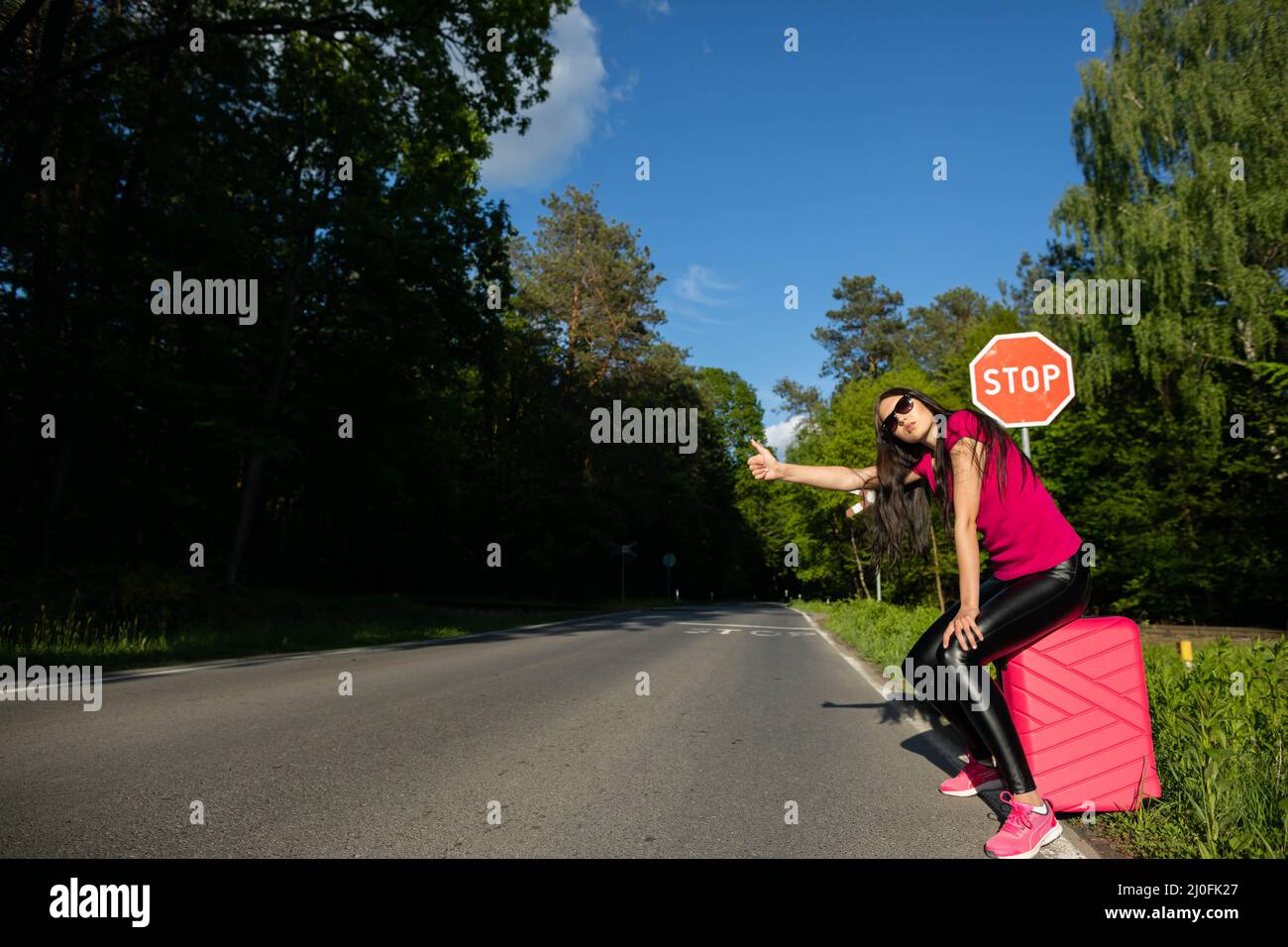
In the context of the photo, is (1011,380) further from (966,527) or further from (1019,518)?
(966,527)

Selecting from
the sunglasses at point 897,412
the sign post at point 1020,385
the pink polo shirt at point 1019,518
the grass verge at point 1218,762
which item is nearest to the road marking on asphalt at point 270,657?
the sunglasses at point 897,412

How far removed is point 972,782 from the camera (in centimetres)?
403

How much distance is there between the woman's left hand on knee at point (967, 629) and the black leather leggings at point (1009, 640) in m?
0.03

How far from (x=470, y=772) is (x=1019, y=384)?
8.69 m

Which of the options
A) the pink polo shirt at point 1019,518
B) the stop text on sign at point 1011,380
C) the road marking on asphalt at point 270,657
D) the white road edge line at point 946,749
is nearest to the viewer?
the white road edge line at point 946,749

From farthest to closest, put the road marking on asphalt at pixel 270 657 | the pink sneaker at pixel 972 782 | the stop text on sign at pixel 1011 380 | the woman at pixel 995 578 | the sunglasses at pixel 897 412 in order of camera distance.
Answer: the stop text on sign at pixel 1011 380, the road marking on asphalt at pixel 270 657, the pink sneaker at pixel 972 782, the sunglasses at pixel 897 412, the woman at pixel 995 578

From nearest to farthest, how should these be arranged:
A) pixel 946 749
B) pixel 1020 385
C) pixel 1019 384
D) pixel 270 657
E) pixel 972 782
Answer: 1. pixel 972 782
2. pixel 946 749
3. pixel 1020 385
4. pixel 1019 384
5. pixel 270 657

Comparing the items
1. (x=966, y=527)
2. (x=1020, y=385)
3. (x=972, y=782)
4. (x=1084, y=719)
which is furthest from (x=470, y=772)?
(x=1020, y=385)

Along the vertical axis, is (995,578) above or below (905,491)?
below

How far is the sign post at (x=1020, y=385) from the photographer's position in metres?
8.74

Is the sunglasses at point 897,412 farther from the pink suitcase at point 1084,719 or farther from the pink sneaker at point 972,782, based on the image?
the pink sneaker at point 972,782

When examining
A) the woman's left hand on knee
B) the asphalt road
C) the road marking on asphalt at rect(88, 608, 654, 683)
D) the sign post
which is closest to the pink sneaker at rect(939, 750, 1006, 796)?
the asphalt road

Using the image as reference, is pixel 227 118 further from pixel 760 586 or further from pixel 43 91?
pixel 760 586
